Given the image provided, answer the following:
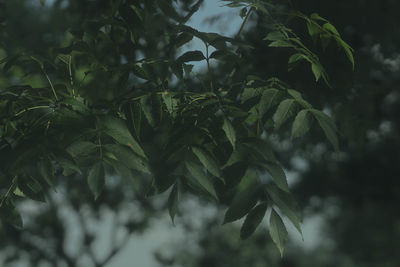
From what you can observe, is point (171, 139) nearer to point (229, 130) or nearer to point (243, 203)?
point (229, 130)

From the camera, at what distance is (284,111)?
9.55 feet

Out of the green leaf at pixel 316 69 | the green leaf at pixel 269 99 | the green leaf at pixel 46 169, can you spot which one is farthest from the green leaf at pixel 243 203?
the green leaf at pixel 46 169

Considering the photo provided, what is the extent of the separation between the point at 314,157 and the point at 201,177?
7165mm

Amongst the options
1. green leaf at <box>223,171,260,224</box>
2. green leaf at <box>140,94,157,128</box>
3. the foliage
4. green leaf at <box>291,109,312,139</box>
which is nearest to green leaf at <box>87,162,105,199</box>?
the foliage

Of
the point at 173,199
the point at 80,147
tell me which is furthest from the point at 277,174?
the point at 80,147

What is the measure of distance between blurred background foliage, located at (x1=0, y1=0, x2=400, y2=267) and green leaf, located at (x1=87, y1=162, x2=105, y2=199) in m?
1.18

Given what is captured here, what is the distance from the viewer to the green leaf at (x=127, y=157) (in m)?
2.74

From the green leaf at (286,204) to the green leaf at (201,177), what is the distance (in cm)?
36

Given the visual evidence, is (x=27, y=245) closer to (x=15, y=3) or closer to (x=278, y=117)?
(x=15, y=3)

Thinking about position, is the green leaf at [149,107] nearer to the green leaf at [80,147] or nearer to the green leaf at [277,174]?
the green leaf at [80,147]

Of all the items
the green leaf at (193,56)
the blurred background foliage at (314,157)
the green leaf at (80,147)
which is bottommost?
the blurred background foliage at (314,157)

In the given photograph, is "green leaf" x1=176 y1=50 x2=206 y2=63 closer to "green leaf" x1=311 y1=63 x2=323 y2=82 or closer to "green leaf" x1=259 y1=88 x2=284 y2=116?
"green leaf" x1=259 y1=88 x2=284 y2=116

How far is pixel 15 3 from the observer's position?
16.4m

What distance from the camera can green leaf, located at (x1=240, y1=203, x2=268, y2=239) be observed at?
9.24ft
